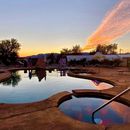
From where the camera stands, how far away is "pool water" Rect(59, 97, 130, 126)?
21.5 ft

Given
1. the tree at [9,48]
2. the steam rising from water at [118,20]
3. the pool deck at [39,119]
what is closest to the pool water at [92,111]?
the pool deck at [39,119]

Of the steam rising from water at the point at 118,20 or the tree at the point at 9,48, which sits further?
the tree at the point at 9,48

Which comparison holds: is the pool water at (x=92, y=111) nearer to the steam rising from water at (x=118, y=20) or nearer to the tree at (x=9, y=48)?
the steam rising from water at (x=118, y=20)

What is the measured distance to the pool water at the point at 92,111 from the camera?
6.55 metres

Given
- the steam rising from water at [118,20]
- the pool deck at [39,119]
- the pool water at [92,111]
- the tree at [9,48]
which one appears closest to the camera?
the pool deck at [39,119]

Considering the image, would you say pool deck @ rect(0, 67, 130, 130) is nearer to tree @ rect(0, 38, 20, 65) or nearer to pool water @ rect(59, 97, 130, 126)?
pool water @ rect(59, 97, 130, 126)

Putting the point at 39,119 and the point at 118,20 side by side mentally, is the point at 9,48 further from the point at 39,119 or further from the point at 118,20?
the point at 39,119

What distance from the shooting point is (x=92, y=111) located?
7.41 m

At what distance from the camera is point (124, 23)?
17.1 metres

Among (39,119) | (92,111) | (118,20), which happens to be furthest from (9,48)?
(39,119)

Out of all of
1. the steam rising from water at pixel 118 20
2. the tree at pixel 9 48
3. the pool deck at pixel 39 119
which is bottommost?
the pool deck at pixel 39 119

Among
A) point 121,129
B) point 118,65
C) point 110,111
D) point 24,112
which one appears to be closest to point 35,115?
point 24,112

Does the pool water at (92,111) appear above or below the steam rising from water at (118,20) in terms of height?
below

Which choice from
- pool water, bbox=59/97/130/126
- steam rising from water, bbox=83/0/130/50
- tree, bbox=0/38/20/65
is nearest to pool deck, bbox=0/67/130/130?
pool water, bbox=59/97/130/126
